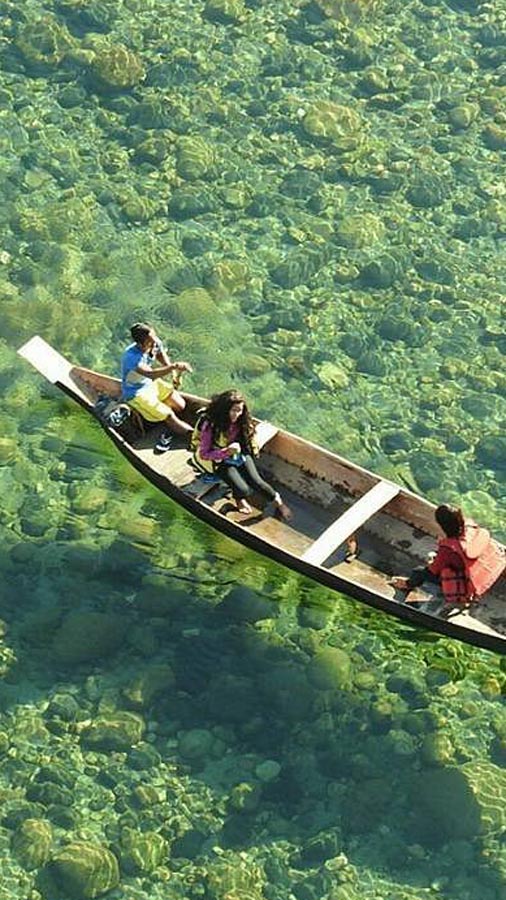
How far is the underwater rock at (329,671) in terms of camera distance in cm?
1642

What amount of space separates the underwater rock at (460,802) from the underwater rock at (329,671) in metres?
1.27

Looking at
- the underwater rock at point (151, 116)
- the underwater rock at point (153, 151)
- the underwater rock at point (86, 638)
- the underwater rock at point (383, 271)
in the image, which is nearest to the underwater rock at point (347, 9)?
the underwater rock at point (151, 116)

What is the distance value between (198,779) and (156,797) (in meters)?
0.44

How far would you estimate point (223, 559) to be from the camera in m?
17.6

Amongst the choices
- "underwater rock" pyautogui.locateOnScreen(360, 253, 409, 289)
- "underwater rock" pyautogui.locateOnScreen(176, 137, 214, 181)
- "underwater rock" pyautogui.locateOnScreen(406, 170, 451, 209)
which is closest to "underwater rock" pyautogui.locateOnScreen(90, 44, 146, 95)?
"underwater rock" pyautogui.locateOnScreen(176, 137, 214, 181)

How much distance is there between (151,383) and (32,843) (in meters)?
5.14

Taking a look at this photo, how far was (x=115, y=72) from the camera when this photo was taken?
22.9 m

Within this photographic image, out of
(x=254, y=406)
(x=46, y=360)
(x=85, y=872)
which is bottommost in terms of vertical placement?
(x=85, y=872)

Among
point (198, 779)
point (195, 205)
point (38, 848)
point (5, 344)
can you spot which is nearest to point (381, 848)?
point (198, 779)

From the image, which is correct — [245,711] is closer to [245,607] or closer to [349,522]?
[245,607]

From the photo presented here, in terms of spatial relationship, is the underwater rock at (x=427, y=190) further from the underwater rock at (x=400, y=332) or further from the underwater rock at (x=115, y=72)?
the underwater rock at (x=115, y=72)

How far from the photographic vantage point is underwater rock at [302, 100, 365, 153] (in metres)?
22.3

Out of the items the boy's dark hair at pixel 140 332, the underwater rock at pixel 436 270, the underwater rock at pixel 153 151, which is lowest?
the underwater rock at pixel 153 151

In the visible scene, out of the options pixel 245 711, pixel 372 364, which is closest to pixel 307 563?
pixel 245 711
